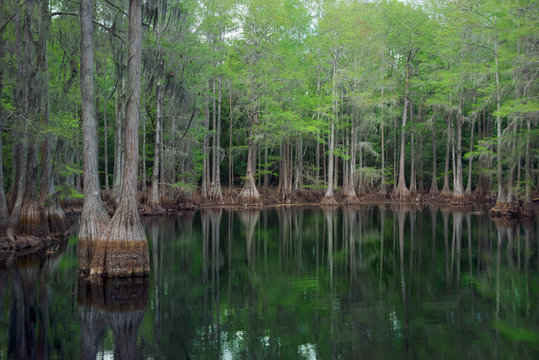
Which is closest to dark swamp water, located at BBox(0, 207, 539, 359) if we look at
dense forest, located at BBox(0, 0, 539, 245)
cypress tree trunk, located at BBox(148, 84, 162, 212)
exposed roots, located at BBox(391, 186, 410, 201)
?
dense forest, located at BBox(0, 0, 539, 245)

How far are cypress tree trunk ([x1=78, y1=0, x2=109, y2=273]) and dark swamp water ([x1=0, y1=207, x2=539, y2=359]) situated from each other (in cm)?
85

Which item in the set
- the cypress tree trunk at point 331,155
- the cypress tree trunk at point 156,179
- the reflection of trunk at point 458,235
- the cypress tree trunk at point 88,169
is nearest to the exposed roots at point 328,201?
the cypress tree trunk at point 331,155

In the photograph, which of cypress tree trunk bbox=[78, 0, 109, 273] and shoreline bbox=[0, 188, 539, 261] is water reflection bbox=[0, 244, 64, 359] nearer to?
cypress tree trunk bbox=[78, 0, 109, 273]

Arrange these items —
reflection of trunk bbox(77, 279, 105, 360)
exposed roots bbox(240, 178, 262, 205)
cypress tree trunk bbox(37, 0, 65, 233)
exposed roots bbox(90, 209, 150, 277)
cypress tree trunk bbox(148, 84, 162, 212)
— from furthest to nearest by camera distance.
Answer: exposed roots bbox(240, 178, 262, 205) → cypress tree trunk bbox(148, 84, 162, 212) → cypress tree trunk bbox(37, 0, 65, 233) → exposed roots bbox(90, 209, 150, 277) → reflection of trunk bbox(77, 279, 105, 360)

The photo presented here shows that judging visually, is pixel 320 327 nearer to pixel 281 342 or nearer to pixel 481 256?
pixel 281 342

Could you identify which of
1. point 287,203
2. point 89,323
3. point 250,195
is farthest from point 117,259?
point 287,203

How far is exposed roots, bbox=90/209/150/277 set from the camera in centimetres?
970

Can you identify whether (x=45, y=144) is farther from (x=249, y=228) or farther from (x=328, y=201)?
(x=328, y=201)

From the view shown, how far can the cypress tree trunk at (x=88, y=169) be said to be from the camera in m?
10.2

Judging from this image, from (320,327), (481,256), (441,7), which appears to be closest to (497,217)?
(481,256)

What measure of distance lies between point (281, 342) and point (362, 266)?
18.4ft

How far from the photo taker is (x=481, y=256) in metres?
12.7

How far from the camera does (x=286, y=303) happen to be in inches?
320

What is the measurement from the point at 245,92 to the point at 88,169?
74.3 ft
